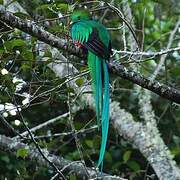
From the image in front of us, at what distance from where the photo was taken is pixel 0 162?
14.9 ft

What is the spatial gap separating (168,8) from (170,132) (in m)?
1.24

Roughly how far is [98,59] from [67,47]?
0.19 m

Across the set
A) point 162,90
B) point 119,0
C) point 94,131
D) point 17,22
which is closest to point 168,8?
point 119,0

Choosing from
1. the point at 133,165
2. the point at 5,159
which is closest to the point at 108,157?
the point at 133,165

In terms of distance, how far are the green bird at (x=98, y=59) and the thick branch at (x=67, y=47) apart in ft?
Answer: 0.16

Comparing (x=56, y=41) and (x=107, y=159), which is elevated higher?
(x=56, y=41)

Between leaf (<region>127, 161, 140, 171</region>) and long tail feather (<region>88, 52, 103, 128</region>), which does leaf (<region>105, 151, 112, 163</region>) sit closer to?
leaf (<region>127, 161, 140, 171</region>)

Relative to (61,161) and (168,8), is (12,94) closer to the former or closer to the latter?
(61,161)

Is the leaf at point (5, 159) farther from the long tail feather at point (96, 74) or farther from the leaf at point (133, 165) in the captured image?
the long tail feather at point (96, 74)

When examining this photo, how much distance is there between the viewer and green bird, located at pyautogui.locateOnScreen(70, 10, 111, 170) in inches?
102

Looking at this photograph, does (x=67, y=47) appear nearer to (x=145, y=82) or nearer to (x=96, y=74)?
(x=96, y=74)

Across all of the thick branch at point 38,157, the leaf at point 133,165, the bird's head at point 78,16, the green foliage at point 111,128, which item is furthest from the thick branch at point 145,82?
the leaf at point 133,165

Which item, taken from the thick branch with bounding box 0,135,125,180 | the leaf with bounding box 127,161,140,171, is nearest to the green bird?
the thick branch with bounding box 0,135,125,180

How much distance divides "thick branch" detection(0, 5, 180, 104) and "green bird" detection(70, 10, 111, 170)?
5cm
